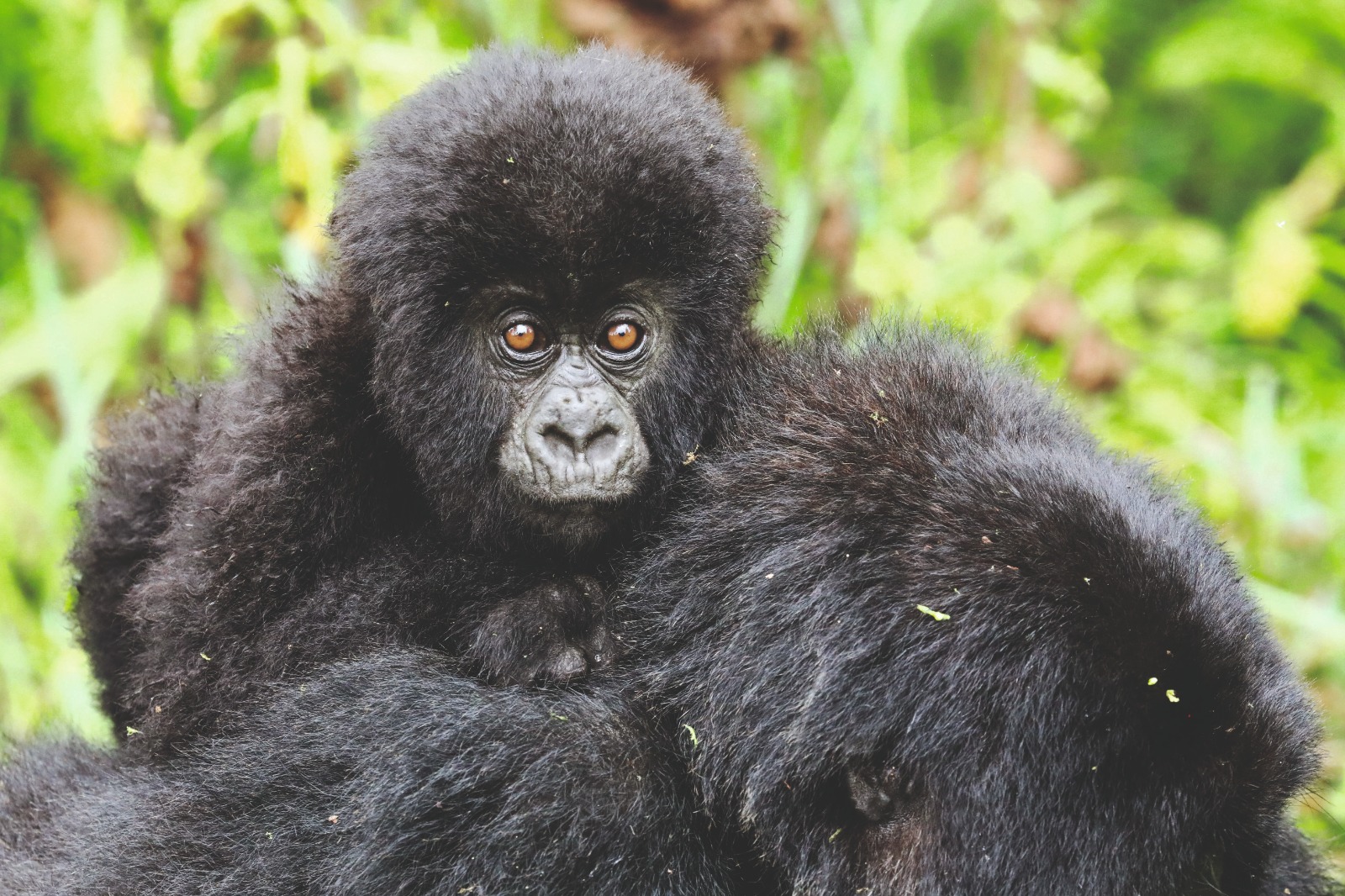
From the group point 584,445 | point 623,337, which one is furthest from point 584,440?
point 623,337

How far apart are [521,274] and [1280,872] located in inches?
70.2

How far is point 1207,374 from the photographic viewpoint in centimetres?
512

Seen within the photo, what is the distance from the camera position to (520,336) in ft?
8.51

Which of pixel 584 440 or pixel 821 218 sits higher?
pixel 821 218

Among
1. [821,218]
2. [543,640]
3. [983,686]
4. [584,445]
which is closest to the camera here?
[983,686]

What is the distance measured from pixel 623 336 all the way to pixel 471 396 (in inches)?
12.9

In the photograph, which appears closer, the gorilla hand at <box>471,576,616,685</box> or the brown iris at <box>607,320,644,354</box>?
the gorilla hand at <box>471,576,616,685</box>

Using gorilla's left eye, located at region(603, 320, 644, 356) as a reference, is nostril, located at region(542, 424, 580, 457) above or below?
below

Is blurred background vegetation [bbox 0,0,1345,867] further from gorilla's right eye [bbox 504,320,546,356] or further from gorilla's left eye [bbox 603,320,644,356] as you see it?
gorilla's left eye [bbox 603,320,644,356]

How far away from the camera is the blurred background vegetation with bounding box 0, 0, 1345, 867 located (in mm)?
3986

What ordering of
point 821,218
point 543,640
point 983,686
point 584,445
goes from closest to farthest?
point 983,686, point 543,640, point 584,445, point 821,218

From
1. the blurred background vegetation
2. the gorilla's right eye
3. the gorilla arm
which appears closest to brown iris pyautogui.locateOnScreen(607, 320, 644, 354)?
the gorilla's right eye

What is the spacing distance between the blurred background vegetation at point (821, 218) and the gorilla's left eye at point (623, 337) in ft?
3.40

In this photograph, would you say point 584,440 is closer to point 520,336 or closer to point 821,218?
point 520,336
